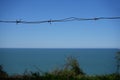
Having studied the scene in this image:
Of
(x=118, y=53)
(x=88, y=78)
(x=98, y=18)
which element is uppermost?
(x=98, y=18)

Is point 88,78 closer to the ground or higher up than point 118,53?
closer to the ground

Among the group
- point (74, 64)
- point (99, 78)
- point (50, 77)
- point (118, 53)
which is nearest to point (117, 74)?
point (99, 78)

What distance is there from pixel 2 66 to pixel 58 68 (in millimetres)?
3008

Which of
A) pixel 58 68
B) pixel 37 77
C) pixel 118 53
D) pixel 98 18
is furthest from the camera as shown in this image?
pixel 58 68

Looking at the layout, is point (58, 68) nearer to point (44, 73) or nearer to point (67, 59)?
point (67, 59)

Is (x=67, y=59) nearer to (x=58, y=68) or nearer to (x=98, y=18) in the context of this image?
(x=58, y=68)

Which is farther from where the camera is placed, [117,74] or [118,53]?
[118,53]

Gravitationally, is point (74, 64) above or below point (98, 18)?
below

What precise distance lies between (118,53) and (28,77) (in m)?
3.18

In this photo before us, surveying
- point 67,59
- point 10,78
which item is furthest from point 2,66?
point 67,59

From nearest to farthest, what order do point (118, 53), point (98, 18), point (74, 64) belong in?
point (98, 18) → point (118, 53) → point (74, 64)

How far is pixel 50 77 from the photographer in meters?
8.30

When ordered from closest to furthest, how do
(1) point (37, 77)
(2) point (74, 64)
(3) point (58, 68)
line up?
(1) point (37, 77), (3) point (58, 68), (2) point (74, 64)

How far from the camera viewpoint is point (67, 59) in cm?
1400
